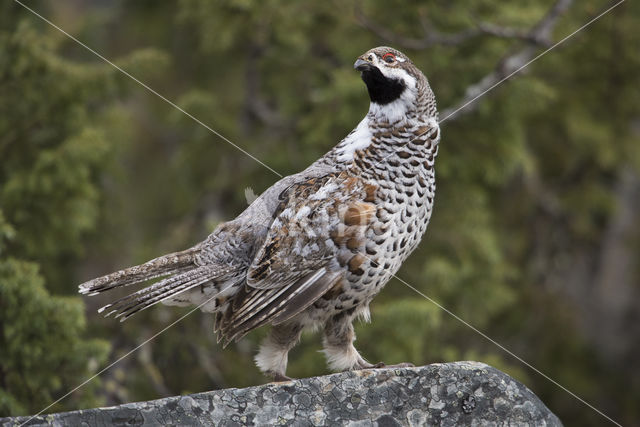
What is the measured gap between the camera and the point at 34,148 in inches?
264

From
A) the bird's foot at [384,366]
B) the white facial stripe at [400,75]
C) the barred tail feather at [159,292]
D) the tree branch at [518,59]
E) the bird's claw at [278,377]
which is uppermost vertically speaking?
the white facial stripe at [400,75]

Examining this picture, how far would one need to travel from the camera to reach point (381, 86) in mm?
4137

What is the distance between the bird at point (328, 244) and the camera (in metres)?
3.97

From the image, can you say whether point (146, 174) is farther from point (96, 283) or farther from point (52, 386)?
point (96, 283)

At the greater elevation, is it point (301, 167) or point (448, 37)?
point (448, 37)

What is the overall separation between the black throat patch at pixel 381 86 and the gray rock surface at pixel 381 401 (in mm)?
1453

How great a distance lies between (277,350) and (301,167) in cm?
407

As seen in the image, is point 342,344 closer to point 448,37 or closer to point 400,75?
point 400,75

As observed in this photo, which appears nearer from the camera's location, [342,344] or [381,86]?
[381,86]

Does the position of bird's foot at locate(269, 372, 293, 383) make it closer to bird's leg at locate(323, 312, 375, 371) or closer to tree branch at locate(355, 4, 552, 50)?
bird's leg at locate(323, 312, 375, 371)

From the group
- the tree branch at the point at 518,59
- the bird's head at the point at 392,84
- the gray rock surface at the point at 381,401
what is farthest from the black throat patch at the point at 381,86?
the tree branch at the point at 518,59

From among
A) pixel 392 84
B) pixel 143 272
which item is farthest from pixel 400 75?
pixel 143 272

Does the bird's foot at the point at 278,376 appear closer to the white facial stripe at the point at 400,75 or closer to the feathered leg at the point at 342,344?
the feathered leg at the point at 342,344

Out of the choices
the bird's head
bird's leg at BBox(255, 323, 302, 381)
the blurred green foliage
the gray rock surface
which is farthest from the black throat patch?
the blurred green foliage
